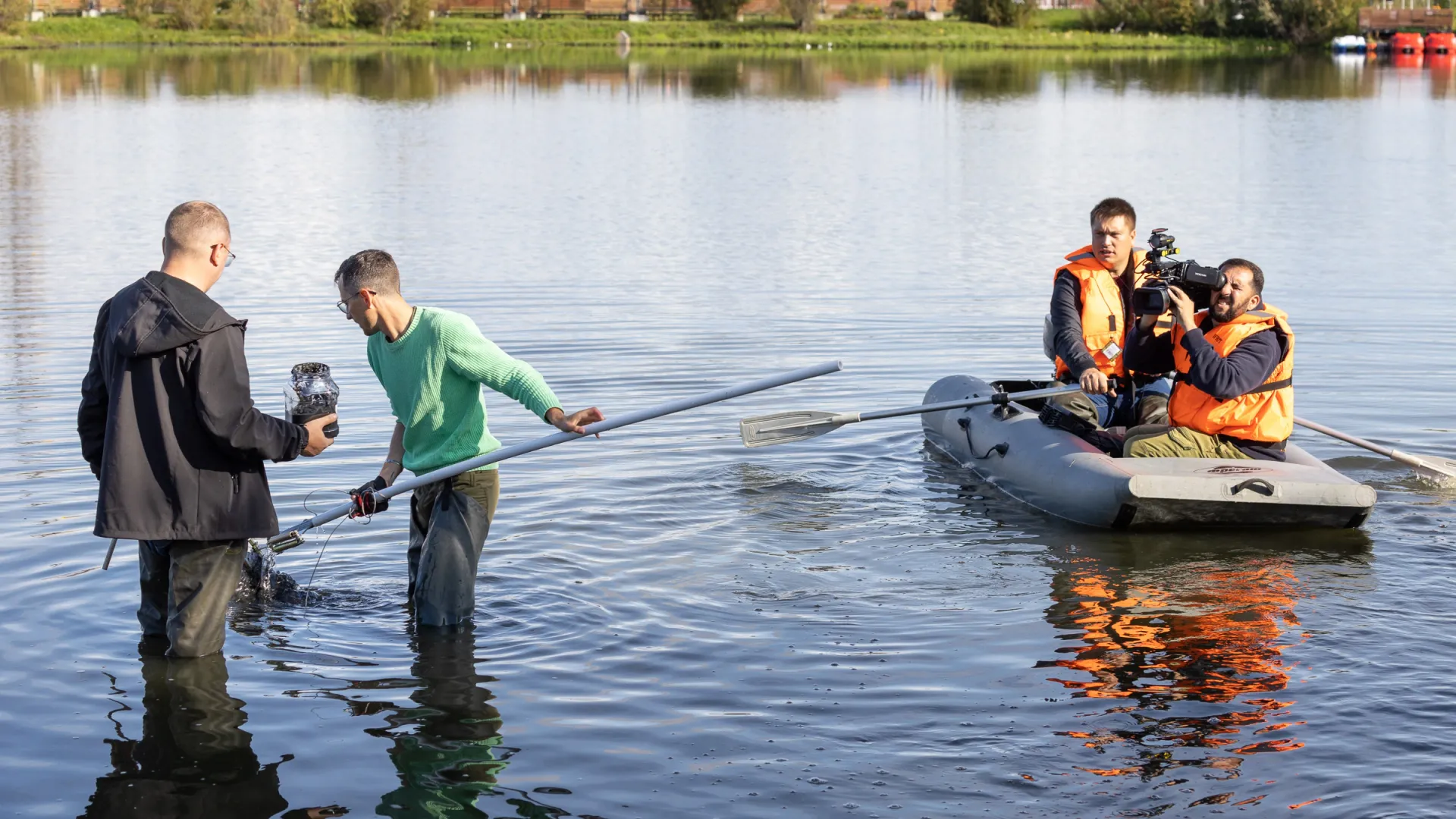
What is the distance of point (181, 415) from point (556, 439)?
1408 mm

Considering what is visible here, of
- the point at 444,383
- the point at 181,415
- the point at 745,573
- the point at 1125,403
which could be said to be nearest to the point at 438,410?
the point at 444,383

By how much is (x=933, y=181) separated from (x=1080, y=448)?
15731 mm

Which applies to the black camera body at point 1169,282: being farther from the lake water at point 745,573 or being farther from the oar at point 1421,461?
the oar at point 1421,461

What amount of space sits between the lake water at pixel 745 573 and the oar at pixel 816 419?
287 mm

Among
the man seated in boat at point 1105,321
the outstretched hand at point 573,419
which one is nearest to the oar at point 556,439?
the outstretched hand at point 573,419

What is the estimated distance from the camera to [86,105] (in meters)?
36.0

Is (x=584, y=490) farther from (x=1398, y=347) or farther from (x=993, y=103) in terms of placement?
(x=993, y=103)

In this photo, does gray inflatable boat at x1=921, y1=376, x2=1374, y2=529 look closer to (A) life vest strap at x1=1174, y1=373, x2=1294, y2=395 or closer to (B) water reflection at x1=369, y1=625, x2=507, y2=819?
(A) life vest strap at x1=1174, y1=373, x2=1294, y2=395

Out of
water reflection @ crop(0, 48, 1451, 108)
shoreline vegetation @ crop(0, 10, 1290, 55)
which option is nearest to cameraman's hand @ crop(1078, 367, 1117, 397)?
water reflection @ crop(0, 48, 1451, 108)

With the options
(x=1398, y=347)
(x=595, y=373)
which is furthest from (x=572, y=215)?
(x=1398, y=347)

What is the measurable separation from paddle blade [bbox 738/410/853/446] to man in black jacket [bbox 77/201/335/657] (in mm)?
3628

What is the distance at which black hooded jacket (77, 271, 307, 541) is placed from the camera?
4945 millimetres

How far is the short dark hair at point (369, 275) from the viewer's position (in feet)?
18.4

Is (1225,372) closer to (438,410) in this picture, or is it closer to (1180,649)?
(1180,649)
